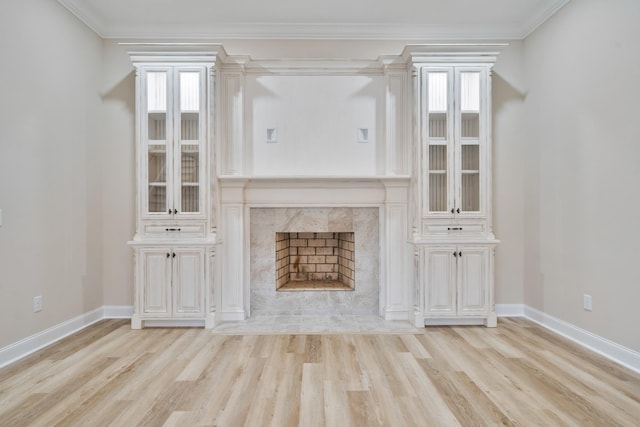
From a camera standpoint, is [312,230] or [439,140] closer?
[439,140]

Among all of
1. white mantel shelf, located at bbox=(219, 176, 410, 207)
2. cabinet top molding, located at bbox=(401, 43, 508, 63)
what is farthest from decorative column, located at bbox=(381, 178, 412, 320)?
cabinet top molding, located at bbox=(401, 43, 508, 63)

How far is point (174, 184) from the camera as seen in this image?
3.81 m

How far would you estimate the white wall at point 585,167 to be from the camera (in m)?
2.83

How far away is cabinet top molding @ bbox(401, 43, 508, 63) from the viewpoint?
149 inches

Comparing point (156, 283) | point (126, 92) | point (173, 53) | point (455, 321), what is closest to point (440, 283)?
point (455, 321)

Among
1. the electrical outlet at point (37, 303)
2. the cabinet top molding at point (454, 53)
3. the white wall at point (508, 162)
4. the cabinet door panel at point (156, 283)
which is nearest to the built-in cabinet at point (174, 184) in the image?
the cabinet door panel at point (156, 283)

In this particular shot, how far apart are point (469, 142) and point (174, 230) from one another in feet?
10.1

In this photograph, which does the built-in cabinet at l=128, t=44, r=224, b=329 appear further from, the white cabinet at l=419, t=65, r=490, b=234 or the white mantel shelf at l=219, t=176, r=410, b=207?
the white cabinet at l=419, t=65, r=490, b=234

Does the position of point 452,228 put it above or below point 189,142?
below

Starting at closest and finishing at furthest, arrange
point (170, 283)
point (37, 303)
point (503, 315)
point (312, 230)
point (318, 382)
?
point (318, 382), point (37, 303), point (170, 283), point (503, 315), point (312, 230)

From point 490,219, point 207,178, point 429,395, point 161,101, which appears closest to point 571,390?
point 429,395

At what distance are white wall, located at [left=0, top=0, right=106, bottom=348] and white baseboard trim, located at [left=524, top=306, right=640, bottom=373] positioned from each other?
4562 millimetres

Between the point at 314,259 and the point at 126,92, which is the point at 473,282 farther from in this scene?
the point at 126,92

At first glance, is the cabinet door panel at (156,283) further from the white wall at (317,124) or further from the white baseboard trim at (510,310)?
the white baseboard trim at (510,310)
